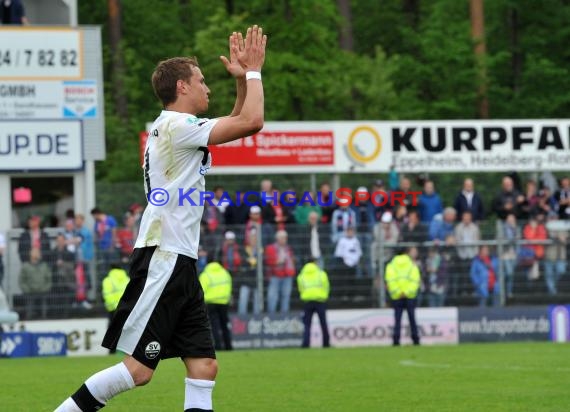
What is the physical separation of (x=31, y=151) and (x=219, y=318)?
6.46 m

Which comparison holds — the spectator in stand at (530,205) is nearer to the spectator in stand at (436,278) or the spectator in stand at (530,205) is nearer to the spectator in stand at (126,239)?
the spectator in stand at (436,278)

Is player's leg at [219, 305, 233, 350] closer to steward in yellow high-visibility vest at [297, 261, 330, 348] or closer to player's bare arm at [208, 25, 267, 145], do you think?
steward in yellow high-visibility vest at [297, 261, 330, 348]

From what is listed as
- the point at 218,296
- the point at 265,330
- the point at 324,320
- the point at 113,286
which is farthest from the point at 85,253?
the point at 324,320

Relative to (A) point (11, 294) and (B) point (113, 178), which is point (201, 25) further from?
(A) point (11, 294)

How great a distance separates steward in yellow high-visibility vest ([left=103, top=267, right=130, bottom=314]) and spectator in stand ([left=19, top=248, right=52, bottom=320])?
4.87 ft

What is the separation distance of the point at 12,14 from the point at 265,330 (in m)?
8.71

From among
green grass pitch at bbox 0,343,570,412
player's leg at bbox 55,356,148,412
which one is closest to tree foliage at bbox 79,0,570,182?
green grass pitch at bbox 0,343,570,412

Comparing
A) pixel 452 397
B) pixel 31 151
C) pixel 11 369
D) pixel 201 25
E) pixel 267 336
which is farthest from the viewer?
pixel 201 25

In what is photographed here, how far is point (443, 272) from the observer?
27281 mm

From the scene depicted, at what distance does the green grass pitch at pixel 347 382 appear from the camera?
12156 millimetres

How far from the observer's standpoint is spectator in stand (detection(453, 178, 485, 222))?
27.4 metres

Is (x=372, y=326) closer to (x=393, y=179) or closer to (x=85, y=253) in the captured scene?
(x=393, y=179)

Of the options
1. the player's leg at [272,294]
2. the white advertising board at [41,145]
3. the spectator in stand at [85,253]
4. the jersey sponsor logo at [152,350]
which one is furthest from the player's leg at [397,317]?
the jersey sponsor logo at [152,350]

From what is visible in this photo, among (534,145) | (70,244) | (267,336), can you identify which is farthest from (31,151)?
(534,145)
